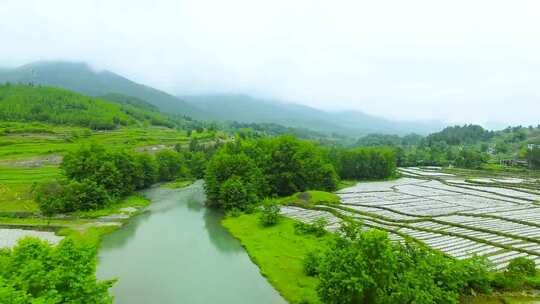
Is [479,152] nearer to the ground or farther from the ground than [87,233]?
farther from the ground

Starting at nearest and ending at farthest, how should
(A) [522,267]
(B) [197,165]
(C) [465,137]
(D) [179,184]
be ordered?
1. (A) [522,267]
2. (D) [179,184]
3. (B) [197,165]
4. (C) [465,137]

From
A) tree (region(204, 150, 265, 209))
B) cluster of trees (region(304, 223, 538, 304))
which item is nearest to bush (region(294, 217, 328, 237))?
cluster of trees (region(304, 223, 538, 304))

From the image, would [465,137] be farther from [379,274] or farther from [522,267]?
[379,274]

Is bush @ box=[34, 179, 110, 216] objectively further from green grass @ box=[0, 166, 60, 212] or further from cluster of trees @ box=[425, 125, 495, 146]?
cluster of trees @ box=[425, 125, 495, 146]

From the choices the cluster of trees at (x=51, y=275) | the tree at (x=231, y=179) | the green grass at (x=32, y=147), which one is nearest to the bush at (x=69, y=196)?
the green grass at (x=32, y=147)

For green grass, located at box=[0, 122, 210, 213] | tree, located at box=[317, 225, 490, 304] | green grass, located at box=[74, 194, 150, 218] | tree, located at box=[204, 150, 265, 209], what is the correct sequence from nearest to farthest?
tree, located at box=[317, 225, 490, 304]
green grass, located at box=[74, 194, 150, 218]
tree, located at box=[204, 150, 265, 209]
green grass, located at box=[0, 122, 210, 213]

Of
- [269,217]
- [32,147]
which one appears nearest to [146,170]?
[32,147]
